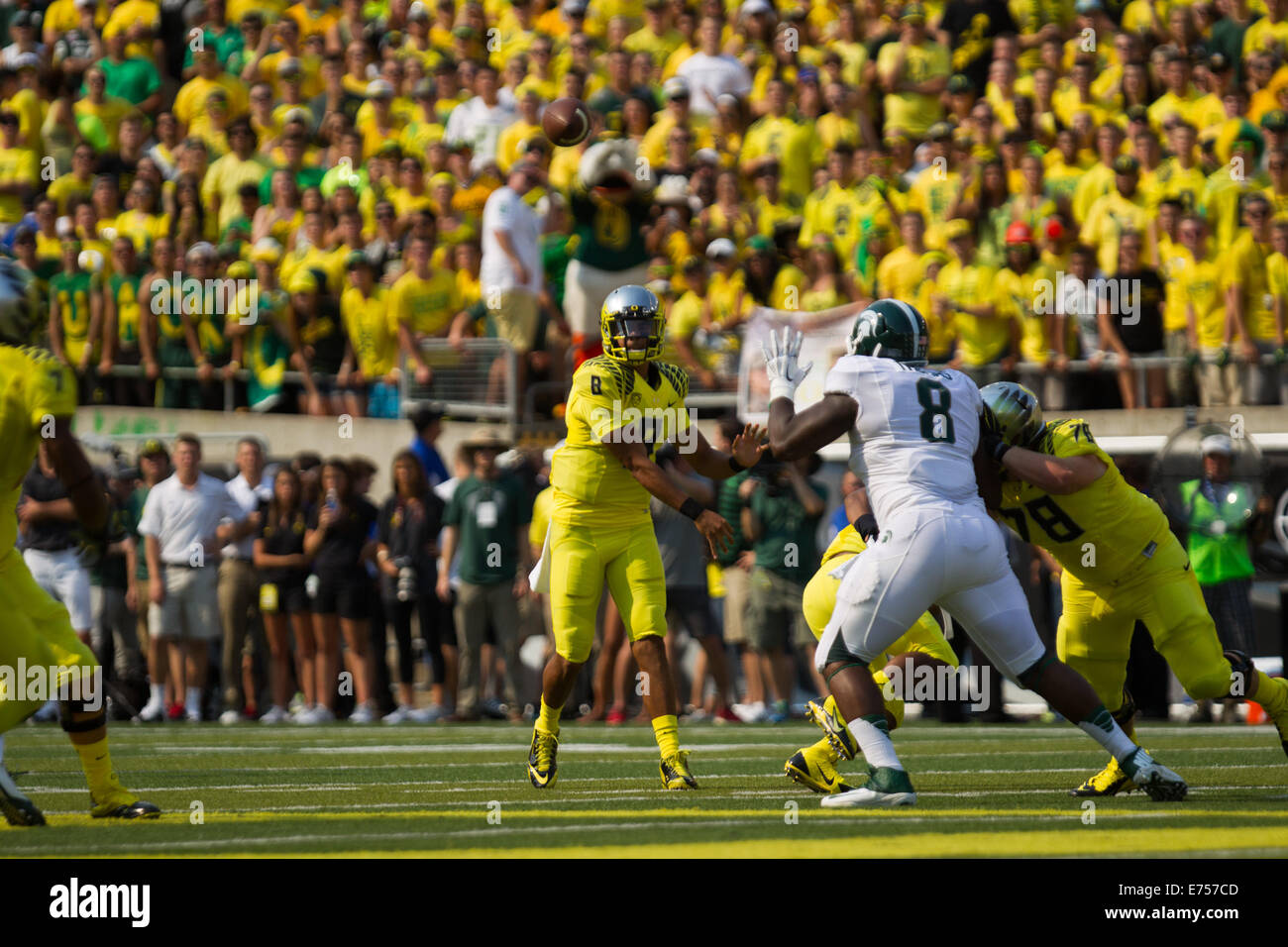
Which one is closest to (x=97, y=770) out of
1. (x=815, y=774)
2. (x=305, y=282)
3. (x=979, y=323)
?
(x=815, y=774)

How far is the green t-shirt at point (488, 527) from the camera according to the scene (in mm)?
14477

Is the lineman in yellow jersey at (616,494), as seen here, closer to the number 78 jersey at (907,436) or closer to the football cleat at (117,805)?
the number 78 jersey at (907,436)

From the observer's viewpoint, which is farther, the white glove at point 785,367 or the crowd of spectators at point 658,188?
the crowd of spectators at point 658,188

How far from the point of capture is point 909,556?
7.15 meters

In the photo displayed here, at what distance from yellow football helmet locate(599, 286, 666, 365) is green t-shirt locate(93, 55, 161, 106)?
14207mm

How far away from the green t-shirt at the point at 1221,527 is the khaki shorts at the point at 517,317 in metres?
5.95

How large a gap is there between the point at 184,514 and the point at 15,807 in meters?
8.52

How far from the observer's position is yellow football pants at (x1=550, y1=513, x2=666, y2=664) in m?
8.87

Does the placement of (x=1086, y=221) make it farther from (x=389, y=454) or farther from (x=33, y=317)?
(x=33, y=317)

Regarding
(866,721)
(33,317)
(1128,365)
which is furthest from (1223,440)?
(33,317)

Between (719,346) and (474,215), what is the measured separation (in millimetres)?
3113

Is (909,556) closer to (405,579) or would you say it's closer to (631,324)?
(631,324)

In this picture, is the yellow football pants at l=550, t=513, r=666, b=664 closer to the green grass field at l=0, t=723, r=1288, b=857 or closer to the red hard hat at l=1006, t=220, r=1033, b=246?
the green grass field at l=0, t=723, r=1288, b=857

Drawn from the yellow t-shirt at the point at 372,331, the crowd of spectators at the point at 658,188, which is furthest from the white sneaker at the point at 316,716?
the yellow t-shirt at the point at 372,331
